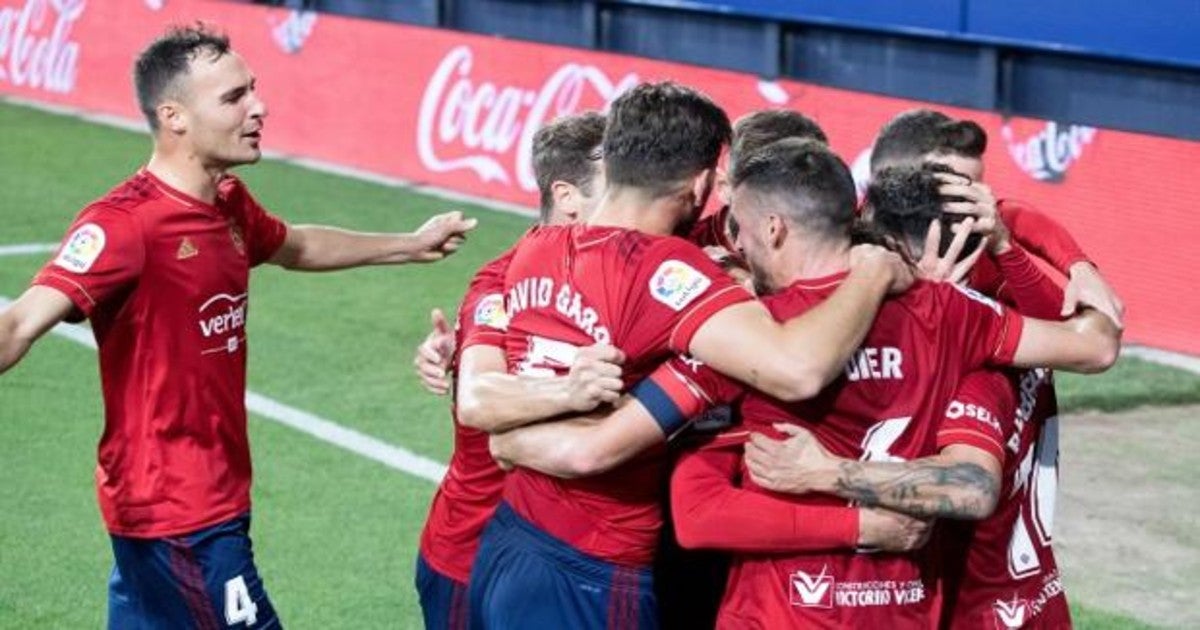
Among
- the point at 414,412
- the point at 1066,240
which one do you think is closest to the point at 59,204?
the point at 414,412

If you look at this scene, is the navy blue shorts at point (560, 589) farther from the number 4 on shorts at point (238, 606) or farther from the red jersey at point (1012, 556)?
the number 4 on shorts at point (238, 606)

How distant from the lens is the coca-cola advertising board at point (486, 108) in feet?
42.8

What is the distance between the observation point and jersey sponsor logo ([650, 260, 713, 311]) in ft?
16.5

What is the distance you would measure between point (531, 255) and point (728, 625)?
1001 mm

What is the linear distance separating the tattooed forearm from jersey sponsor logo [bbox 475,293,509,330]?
0.97 m

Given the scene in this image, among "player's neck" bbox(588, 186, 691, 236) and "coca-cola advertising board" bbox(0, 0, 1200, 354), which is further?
"coca-cola advertising board" bbox(0, 0, 1200, 354)

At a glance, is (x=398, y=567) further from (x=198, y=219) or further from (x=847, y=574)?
(x=847, y=574)

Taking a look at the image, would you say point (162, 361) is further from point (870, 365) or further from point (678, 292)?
point (870, 365)

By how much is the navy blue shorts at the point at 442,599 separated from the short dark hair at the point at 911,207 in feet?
5.27

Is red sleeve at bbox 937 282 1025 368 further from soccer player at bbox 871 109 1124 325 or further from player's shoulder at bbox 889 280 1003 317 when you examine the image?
soccer player at bbox 871 109 1124 325

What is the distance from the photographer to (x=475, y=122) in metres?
17.8

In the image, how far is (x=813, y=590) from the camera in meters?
5.11

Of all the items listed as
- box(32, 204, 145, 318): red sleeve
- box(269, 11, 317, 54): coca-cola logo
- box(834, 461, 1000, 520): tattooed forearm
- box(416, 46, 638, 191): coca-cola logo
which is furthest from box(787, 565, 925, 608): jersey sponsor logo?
box(269, 11, 317, 54): coca-cola logo

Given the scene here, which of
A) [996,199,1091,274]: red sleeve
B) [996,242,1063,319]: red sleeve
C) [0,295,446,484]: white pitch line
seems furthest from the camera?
[0,295,446,484]: white pitch line
